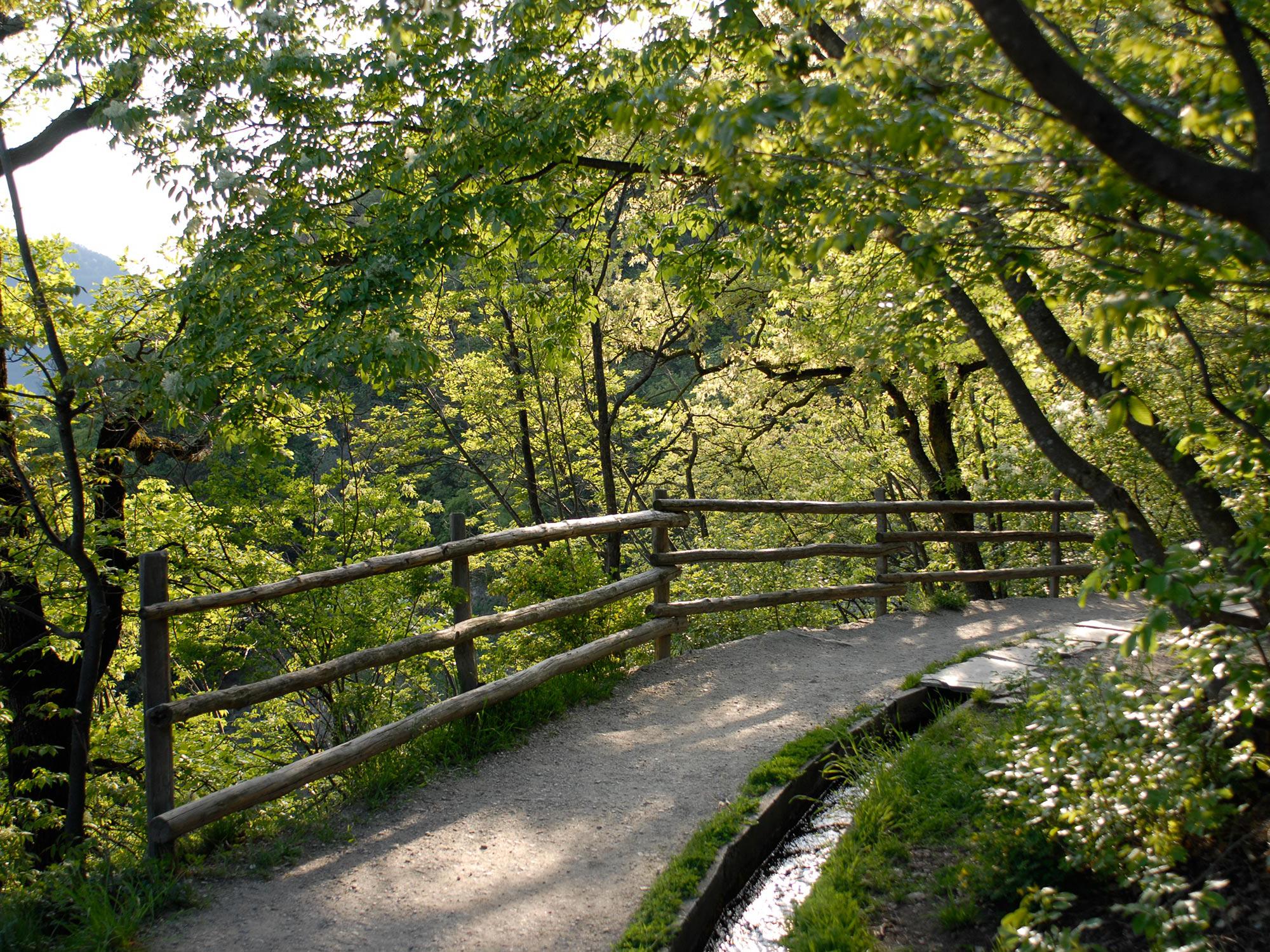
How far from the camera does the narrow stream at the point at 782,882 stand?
3.55 meters

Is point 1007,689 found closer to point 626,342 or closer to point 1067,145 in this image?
point 1067,145

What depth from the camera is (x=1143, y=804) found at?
124 inches

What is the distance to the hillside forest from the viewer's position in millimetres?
2479

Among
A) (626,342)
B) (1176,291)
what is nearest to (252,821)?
(1176,291)

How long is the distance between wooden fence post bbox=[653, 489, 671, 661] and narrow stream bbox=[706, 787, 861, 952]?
2449 millimetres

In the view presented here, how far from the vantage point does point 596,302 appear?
7137 mm

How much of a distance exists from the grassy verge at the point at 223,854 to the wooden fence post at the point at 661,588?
1.48m

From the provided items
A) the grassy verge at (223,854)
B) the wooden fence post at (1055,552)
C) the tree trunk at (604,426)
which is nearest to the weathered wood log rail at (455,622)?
the grassy verge at (223,854)

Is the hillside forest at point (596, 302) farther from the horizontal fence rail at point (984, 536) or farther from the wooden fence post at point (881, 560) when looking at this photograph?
the wooden fence post at point (881, 560)

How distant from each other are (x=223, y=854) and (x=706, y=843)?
220 cm

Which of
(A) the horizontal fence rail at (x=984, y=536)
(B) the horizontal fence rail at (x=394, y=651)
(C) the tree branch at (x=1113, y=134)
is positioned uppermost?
(C) the tree branch at (x=1113, y=134)

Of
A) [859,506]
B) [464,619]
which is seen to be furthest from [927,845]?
[859,506]

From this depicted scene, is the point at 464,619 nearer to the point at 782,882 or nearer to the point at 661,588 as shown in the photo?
the point at 661,588

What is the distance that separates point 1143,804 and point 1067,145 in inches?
92.1
